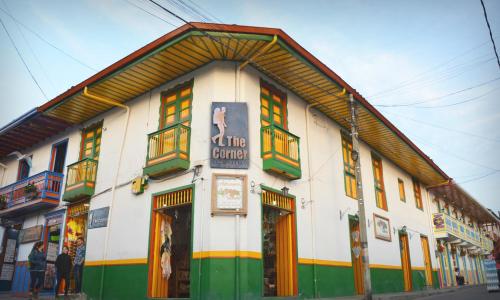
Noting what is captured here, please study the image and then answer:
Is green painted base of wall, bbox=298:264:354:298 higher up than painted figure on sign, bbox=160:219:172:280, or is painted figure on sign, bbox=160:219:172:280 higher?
painted figure on sign, bbox=160:219:172:280

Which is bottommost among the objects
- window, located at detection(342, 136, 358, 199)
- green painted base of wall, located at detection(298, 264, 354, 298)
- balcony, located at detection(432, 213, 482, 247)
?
green painted base of wall, located at detection(298, 264, 354, 298)

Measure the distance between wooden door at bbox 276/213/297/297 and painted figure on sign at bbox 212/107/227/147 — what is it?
321 cm

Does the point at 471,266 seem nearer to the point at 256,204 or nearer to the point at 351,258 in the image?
the point at 351,258

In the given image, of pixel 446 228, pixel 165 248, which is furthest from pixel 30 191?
pixel 446 228

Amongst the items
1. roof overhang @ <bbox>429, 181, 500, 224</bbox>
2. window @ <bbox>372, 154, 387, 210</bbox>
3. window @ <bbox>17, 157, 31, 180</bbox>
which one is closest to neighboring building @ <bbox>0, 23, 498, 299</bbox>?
window @ <bbox>372, 154, 387, 210</bbox>

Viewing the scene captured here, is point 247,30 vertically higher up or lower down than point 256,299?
higher up

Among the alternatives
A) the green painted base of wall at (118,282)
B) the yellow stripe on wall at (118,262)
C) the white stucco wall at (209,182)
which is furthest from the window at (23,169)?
the green painted base of wall at (118,282)

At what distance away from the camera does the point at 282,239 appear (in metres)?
11.9

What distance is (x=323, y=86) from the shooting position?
1280 centimetres

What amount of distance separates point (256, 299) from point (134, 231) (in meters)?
4.22

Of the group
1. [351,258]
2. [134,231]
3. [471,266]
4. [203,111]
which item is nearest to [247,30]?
[203,111]

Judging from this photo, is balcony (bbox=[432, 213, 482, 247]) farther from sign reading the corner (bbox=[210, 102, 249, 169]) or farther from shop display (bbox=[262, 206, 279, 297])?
sign reading the corner (bbox=[210, 102, 249, 169])

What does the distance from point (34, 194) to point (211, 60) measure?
29.8ft

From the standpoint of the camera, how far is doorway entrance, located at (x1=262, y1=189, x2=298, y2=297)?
37.0ft
